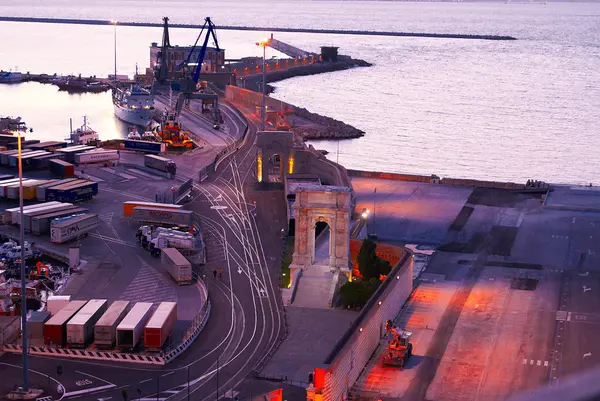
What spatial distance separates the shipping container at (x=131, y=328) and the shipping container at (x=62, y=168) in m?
22.3

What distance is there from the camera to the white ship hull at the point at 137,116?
6975cm

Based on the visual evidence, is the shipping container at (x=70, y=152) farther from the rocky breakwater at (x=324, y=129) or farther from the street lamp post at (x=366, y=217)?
the rocky breakwater at (x=324, y=129)

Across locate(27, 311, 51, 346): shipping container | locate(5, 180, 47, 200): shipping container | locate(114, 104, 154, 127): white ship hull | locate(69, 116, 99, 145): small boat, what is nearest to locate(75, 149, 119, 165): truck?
locate(5, 180, 47, 200): shipping container

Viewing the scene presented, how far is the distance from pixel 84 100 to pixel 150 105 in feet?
67.7

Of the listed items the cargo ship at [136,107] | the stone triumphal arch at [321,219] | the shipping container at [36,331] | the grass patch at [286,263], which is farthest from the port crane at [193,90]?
the shipping container at [36,331]

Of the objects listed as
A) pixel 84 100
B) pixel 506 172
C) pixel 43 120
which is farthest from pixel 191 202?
pixel 84 100

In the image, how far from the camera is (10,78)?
10231 cm

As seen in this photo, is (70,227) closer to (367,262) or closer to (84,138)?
(367,262)

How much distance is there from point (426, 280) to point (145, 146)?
92.5ft

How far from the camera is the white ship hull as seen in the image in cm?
→ 6975

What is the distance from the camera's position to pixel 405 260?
27.2 metres

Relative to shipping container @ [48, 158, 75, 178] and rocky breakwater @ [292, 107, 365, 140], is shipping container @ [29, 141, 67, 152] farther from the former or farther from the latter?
rocky breakwater @ [292, 107, 365, 140]

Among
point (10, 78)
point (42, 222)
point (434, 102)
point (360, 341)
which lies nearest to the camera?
point (360, 341)

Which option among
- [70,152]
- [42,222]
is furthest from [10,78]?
[42,222]
